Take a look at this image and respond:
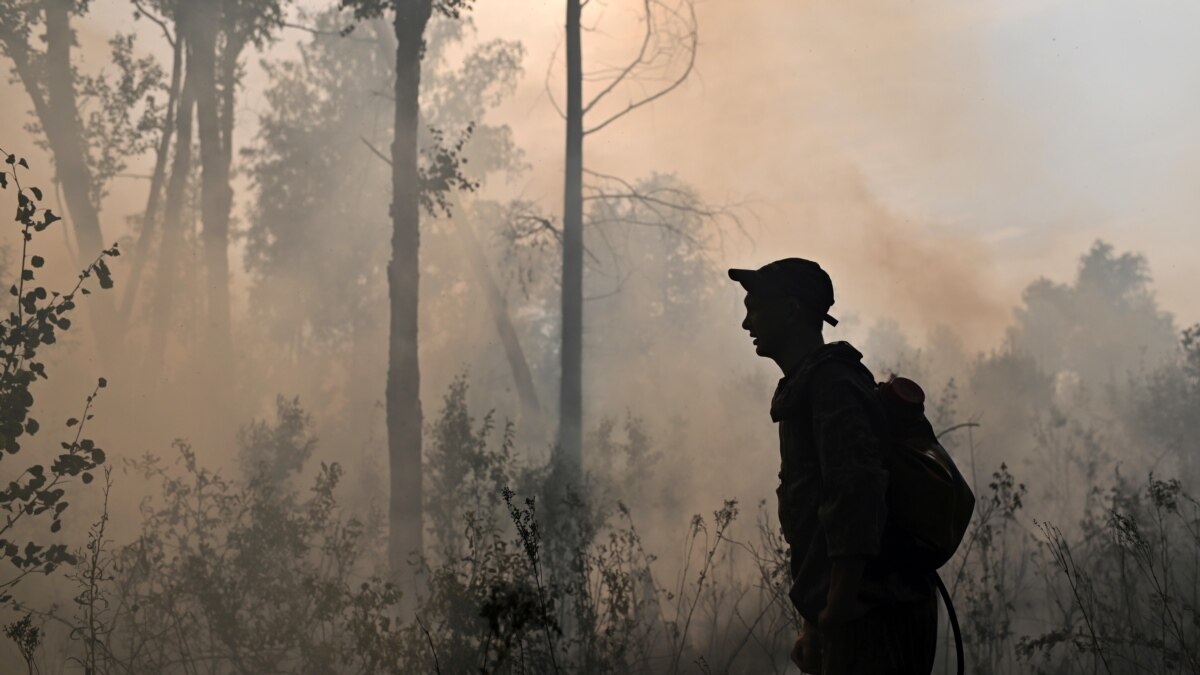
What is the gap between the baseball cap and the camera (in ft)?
9.71

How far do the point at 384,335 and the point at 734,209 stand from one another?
581 inches

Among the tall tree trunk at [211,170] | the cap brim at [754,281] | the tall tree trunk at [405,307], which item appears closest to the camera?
the cap brim at [754,281]

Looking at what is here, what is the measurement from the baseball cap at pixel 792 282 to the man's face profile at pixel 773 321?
22mm

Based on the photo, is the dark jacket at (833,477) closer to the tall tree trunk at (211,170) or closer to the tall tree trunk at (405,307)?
the tall tree trunk at (405,307)

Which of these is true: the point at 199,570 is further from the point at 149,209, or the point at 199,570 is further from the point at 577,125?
the point at 149,209

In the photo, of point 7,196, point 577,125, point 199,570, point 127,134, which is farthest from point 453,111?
point 199,570

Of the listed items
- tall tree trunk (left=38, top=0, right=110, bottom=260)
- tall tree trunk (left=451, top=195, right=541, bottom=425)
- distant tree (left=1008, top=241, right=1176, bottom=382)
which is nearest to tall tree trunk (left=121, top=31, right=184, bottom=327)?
tall tree trunk (left=38, top=0, right=110, bottom=260)

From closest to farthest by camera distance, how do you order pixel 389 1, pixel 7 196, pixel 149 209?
pixel 389 1 < pixel 7 196 < pixel 149 209

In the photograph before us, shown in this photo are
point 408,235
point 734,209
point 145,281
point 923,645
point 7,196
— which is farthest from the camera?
point 145,281

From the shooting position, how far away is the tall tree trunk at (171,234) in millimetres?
15406

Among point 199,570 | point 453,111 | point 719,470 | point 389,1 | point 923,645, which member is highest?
point 453,111

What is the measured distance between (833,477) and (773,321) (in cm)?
57

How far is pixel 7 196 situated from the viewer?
1397cm

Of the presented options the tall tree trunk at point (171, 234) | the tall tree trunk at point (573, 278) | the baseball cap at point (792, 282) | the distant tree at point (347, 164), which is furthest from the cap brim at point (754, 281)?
the distant tree at point (347, 164)
